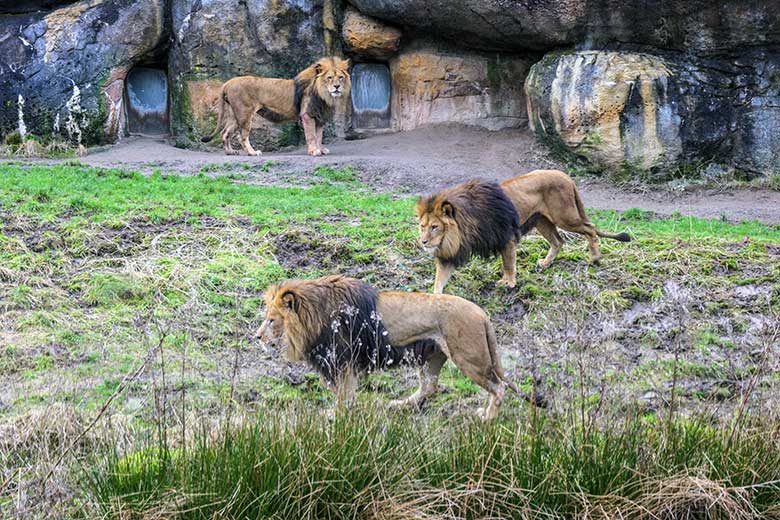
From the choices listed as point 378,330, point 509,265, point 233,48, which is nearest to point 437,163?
point 233,48

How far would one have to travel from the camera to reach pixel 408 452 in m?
4.97

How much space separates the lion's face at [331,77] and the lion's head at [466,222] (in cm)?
720

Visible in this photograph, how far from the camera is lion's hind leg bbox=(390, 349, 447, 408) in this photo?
647cm

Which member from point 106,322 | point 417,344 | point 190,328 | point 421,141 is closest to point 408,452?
point 417,344

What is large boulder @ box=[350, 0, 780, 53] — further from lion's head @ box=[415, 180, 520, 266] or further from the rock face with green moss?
lion's head @ box=[415, 180, 520, 266]

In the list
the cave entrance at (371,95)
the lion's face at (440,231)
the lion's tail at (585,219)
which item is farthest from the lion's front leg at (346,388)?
the cave entrance at (371,95)

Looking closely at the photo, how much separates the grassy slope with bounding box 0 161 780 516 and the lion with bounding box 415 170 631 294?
32 centimetres

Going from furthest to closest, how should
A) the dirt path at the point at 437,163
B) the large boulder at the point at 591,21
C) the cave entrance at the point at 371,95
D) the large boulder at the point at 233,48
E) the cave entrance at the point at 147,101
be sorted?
1. the cave entrance at the point at 371,95
2. the cave entrance at the point at 147,101
3. the large boulder at the point at 233,48
4. the large boulder at the point at 591,21
5. the dirt path at the point at 437,163

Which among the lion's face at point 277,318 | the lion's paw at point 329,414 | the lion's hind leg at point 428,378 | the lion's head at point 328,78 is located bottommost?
the lion's hind leg at point 428,378

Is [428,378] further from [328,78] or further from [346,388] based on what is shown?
[328,78]

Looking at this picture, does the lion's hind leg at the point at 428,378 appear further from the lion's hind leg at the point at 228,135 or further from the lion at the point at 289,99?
the lion's hind leg at the point at 228,135

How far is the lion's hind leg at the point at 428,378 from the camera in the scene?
647cm

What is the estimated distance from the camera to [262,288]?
351 inches

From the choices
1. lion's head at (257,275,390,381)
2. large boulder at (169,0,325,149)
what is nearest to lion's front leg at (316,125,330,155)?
large boulder at (169,0,325,149)
